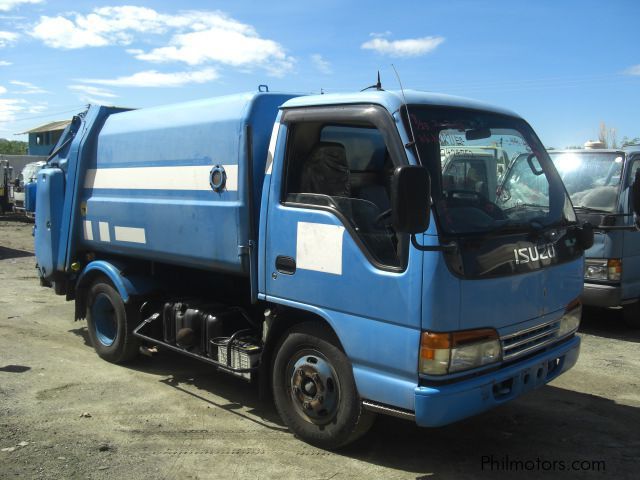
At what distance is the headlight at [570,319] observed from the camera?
4.28 meters

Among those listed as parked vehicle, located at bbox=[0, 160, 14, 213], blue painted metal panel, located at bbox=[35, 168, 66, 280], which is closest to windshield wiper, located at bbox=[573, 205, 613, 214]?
blue painted metal panel, located at bbox=[35, 168, 66, 280]

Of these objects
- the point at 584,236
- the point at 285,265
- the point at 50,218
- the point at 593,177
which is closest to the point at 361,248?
the point at 285,265

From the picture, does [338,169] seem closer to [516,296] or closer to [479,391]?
[516,296]

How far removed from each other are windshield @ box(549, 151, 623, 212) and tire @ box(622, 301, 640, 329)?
4.36 ft

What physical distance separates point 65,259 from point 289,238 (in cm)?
360

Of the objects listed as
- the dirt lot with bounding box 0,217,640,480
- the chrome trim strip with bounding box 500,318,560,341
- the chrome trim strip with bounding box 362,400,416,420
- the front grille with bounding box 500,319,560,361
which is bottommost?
the dirt lot with bounding box 0,217,640,480

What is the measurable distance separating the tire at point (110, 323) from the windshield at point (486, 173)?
3.65 m

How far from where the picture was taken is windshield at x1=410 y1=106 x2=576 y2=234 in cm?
363

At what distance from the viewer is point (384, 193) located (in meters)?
4.14

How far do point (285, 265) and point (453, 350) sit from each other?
1345mm

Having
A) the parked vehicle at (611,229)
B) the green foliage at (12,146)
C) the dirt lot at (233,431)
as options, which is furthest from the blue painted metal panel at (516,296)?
the green foliage at (12,146)

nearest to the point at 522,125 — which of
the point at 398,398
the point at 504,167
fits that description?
the point at 504,167

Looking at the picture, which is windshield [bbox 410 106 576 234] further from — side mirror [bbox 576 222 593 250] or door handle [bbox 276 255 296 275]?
door handle [bbox 276 255 296 275]

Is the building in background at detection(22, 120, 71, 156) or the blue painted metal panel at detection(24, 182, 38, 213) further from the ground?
the building in background at detection(22, 120, 71, 156)
